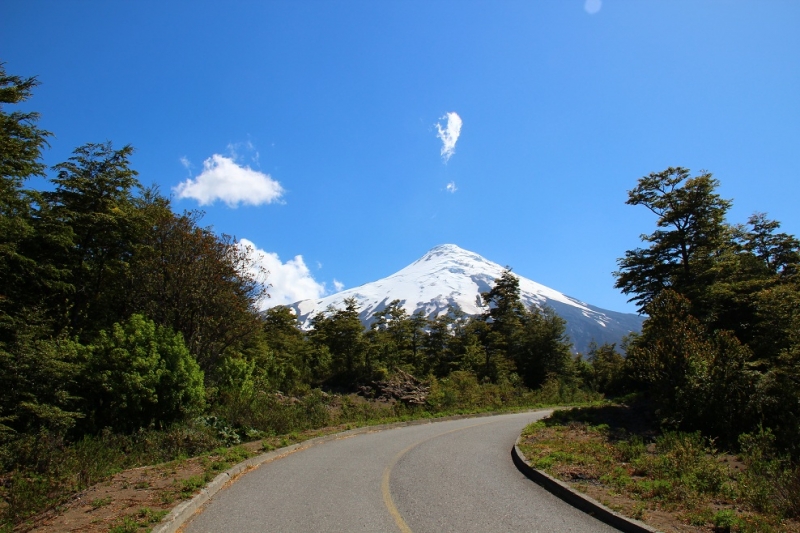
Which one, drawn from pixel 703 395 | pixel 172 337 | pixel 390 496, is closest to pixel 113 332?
pixel 172 337

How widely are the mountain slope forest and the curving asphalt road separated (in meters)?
2.99

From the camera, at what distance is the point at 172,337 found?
13.9 metres

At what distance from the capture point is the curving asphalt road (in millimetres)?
6184

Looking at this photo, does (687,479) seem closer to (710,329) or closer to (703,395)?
(703,395)

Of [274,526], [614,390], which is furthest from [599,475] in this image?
[614,390]

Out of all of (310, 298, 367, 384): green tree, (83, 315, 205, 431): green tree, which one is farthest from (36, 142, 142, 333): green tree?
(310, 298, 367, 384): green tree

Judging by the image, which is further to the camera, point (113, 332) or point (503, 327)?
point (503, 327)

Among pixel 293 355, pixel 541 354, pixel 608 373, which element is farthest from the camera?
pixel 541 354

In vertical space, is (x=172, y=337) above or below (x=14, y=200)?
below

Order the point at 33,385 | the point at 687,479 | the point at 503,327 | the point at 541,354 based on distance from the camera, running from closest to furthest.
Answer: the point at 687,479 → the point at 33,385 → the point at 541,354 → the point at 503,327

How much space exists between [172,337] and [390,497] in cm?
942

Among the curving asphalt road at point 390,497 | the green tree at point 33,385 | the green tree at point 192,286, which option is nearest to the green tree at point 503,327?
the green tree at point 192,286

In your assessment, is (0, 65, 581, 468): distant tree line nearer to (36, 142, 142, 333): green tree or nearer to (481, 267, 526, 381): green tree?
(36, 142, 142, 333): green tree

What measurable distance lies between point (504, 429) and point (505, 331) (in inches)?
1353
